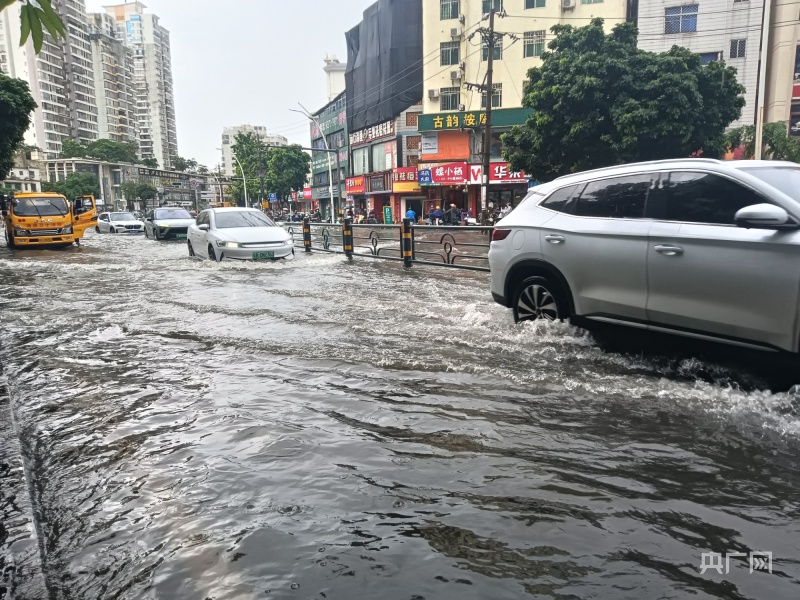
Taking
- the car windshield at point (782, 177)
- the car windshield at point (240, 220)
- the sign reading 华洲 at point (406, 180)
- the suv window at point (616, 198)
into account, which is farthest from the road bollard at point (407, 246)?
the sign reading 华洲 at point (406, 180)

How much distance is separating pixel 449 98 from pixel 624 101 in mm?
21187

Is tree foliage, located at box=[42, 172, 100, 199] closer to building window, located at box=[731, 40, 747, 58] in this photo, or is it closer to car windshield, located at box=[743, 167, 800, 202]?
building window, located at box=[731, 40, 747, 58]

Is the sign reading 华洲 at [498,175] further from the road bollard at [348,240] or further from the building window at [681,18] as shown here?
the road bollard at [348,240]

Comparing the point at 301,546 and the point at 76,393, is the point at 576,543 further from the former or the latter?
the point at 76,393

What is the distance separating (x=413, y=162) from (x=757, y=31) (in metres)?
22.8

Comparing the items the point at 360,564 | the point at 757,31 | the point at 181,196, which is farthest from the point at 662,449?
the point at 181,196

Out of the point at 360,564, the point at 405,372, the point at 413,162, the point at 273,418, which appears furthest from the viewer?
the point at 413,162

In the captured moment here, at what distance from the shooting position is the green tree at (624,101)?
22.3 metres

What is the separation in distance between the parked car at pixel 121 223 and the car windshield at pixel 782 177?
35015 mm

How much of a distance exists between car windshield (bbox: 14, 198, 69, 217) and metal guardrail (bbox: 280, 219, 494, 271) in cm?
1039

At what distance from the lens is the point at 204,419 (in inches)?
166

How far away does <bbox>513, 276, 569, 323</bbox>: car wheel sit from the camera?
5676 millimetres

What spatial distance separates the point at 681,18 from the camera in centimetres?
3453

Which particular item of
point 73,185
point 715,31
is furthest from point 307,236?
point 73,185
